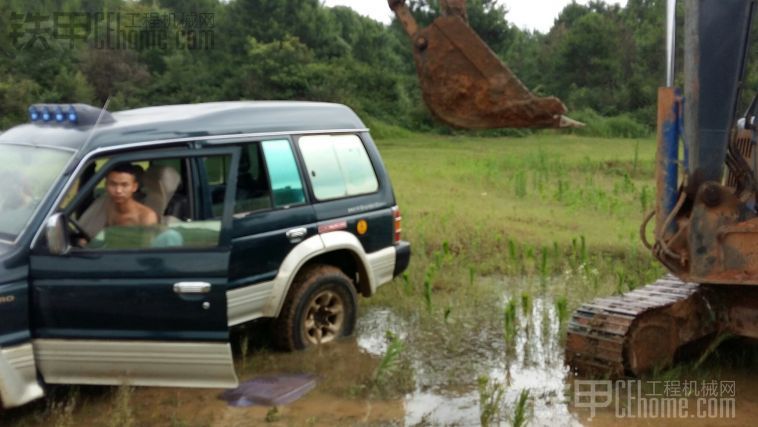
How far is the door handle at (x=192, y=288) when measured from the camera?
5.03m

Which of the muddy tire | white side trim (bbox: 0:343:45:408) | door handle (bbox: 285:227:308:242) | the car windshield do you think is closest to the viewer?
white side trim (bbox: 0:343:45:408)

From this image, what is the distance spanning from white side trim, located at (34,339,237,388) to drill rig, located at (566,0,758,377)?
264cm

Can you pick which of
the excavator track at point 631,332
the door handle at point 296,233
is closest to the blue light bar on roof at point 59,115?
the door handle at point 296,233

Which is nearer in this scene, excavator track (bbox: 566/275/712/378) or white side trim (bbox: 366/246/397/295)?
excavator track (bbox: 566/275/712/378)

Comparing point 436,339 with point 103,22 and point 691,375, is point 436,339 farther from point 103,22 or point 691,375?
point 103,22

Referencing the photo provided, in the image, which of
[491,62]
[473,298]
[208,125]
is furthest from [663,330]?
[208,125]

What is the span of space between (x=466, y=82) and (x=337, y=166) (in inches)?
117

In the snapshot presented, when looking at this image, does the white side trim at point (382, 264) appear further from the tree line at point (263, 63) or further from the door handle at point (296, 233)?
the tree line at point (263, 63)

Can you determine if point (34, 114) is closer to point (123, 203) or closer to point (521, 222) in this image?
point (123, 203)

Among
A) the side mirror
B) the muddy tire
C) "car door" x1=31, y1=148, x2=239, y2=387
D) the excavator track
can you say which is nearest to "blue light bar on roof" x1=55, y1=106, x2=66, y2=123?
the side mirror

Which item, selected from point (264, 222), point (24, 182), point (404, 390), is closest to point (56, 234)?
point (24, 182)

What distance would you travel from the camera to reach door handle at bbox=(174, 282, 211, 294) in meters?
5.03

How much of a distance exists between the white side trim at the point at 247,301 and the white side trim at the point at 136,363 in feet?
2.29

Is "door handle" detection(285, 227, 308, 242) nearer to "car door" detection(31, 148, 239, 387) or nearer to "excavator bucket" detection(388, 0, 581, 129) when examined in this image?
"car door" detection(31, 148, 239, 387)
